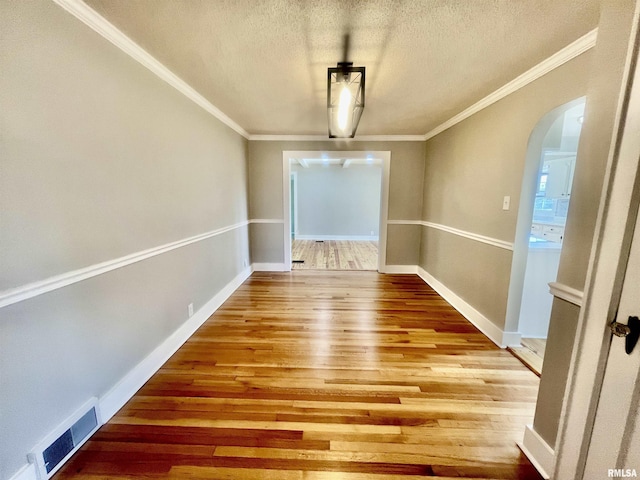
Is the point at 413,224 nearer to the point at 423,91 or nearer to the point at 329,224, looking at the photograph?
the point at 423,91


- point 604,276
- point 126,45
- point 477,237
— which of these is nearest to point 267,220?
point 126,45

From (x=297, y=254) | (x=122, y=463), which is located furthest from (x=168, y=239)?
(x=297, y=254)

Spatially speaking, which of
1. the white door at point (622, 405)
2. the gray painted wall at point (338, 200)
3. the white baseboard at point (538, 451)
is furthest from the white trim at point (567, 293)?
the gray painted wall at point (338, 200)

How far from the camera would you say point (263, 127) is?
371cm

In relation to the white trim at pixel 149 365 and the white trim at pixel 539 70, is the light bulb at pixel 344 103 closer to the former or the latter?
the white trim at pixel 539 70

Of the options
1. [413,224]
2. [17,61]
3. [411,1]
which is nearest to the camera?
[17,61]

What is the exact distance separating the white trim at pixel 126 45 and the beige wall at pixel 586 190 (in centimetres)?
231

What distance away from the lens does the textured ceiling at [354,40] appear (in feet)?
4.43

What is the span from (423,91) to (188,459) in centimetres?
318

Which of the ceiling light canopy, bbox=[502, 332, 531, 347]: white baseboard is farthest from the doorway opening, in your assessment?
the ceiling light canopy

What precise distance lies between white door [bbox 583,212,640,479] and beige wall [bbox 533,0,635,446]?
0.24 metres

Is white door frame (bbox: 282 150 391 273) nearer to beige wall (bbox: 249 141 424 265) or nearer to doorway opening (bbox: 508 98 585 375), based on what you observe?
beige wall (bbox: 249 141 424 265)

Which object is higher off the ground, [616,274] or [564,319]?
[616,274]

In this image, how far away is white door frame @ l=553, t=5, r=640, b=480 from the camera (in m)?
0.85
